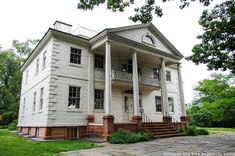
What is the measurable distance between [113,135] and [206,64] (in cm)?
632

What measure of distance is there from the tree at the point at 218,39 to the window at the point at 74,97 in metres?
7.71

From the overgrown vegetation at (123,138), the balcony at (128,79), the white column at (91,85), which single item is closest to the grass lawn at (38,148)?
the overgrown vegetation at (123,138)

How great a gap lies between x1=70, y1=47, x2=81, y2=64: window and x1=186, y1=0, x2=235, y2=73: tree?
304 inches

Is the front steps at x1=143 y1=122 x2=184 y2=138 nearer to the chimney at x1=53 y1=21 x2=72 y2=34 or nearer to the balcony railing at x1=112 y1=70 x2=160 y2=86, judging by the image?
the balcony railing at x1=112 y1=70 x2=160 y2=86

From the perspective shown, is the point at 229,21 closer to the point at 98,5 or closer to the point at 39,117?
the point at 98,5

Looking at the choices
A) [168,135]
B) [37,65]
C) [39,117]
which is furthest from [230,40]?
[37,65]

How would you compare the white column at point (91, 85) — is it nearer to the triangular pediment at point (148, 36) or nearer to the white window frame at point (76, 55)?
the white window frame at point (76, 55)

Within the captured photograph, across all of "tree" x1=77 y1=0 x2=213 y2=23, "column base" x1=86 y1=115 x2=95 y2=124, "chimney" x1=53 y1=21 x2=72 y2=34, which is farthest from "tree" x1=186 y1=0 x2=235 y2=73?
"chimney" x1=53 y1=21 x2=72 y2=34

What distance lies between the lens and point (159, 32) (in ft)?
56.4

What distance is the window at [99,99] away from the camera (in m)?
13.8

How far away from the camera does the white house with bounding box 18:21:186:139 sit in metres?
11.8

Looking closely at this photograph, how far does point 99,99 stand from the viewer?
14.0m

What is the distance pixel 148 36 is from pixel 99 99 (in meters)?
7.09

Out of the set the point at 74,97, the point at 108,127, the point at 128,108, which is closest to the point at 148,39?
the point at 128,108
